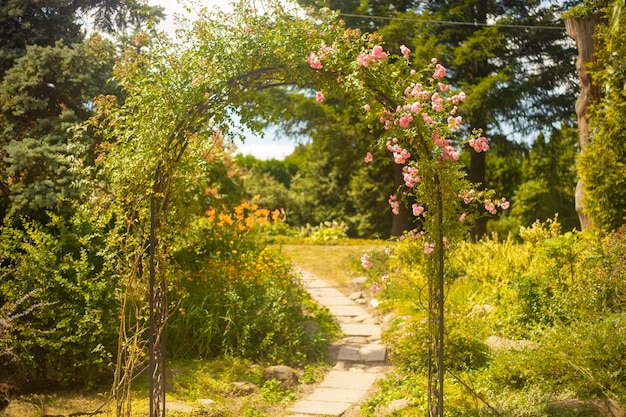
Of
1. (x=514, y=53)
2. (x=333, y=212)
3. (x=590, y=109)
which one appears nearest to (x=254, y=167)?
(x=333, y=212)

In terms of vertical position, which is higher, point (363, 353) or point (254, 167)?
point (254, 167)

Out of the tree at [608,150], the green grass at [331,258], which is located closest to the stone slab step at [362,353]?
the green grass at [331,258]

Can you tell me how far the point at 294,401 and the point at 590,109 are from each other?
225 inches

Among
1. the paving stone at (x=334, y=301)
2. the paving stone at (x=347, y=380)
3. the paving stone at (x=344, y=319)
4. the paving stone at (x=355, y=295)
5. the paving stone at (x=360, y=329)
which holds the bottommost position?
the paving stone at (x=347, y=380)

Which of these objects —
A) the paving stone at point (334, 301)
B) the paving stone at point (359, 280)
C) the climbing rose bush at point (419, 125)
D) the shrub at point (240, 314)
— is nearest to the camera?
the climbing rose bush at point (419, 125)

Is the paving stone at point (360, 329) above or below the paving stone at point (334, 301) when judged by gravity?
below

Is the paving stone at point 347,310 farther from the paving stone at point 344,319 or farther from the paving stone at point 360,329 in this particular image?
the paving stone at point 360,329

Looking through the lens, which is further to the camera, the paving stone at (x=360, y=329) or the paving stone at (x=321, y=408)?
the paving stone at (x=360, y=329)

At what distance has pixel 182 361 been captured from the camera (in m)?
6.18

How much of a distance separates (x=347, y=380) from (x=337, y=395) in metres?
0.40

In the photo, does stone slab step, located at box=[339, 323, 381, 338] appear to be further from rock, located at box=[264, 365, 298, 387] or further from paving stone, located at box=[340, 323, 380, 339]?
rock, located at box=[264, 365, 298, 387]

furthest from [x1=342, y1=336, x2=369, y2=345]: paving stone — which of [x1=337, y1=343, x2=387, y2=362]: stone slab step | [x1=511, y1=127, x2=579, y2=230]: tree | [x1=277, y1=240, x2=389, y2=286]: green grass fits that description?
[x1=511, y1=127, x2=579, y2=230]: tree

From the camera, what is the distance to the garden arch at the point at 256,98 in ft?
14.0

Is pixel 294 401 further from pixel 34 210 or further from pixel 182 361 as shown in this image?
pixel 34 210
